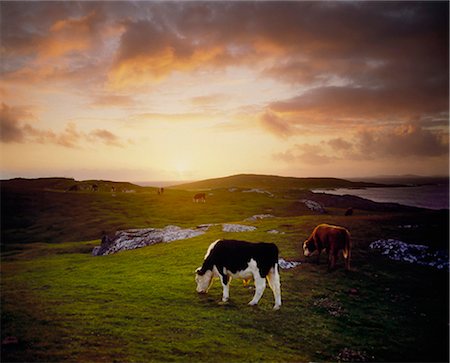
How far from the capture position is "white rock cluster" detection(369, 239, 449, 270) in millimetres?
25094

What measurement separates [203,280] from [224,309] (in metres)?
2.66

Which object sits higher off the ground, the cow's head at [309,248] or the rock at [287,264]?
the cow's head at [309,248]

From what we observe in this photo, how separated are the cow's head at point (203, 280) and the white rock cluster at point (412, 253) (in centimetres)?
1594

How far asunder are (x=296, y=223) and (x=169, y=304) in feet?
81.5

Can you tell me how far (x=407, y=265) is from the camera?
2512 centimetres

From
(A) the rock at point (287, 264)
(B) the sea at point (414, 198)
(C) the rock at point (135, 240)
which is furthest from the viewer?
(B) the sea at point (414, 198)

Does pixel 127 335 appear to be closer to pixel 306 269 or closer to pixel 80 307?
pixel 80 307

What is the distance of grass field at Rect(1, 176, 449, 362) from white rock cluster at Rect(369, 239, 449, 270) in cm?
114

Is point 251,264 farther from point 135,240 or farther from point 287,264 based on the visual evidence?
point 135,240

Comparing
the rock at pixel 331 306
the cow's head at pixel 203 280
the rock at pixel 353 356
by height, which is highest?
the cow's head at pixel 203 280

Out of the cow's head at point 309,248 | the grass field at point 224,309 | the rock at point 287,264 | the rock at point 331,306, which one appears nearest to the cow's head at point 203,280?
the grass field at point 224,309

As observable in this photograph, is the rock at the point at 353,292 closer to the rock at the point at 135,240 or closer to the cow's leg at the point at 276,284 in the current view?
the cow's leg at the point at 276,284

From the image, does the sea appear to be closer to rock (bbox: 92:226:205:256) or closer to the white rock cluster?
the white rock cluster

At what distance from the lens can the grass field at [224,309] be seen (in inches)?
520
